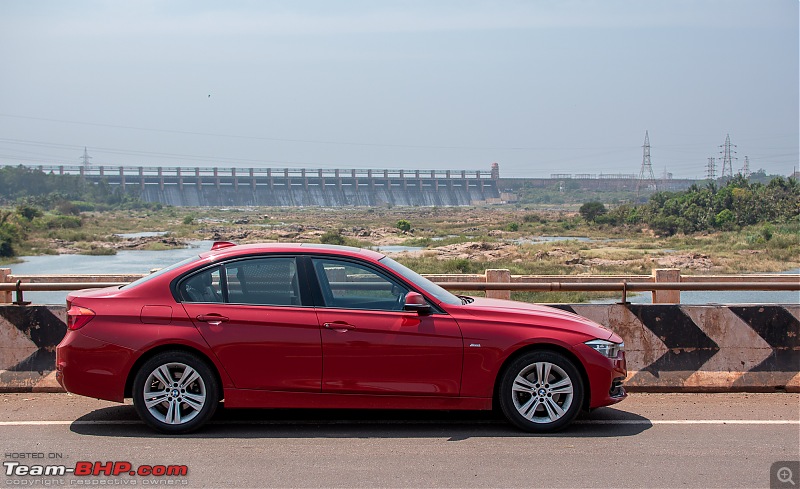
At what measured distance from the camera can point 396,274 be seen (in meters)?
7.16

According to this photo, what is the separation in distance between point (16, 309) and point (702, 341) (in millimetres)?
6713

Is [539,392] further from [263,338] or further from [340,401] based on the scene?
[263,338]

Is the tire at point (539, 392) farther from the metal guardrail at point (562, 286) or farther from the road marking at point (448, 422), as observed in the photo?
the metal guardrail at point (562, 286)

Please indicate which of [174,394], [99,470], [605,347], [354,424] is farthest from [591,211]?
[99,470]

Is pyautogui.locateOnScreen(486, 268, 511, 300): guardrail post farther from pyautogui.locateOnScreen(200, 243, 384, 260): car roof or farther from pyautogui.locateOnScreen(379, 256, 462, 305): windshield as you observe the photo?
pyautogui.locateOnScreen(200, 243, 384, 260): car roof

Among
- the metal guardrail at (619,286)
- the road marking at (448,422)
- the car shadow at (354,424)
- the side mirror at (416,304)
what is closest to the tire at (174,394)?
the car shadow at (354,424)

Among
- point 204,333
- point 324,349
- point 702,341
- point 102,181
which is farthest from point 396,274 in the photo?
point 102,181

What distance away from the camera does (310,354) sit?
270 inches

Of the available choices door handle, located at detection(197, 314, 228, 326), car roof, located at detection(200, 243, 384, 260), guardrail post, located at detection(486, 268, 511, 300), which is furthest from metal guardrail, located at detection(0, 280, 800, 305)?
door handle, located at detection(197, 314, 228, 326)

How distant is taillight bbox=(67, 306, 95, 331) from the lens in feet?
22.7

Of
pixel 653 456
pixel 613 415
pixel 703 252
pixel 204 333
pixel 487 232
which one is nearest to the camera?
pixel 653 456

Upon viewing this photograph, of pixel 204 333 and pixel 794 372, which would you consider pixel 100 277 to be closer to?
pixel 204 333

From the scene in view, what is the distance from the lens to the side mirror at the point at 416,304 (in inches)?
271

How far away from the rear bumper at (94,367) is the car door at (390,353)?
156 centimetres
